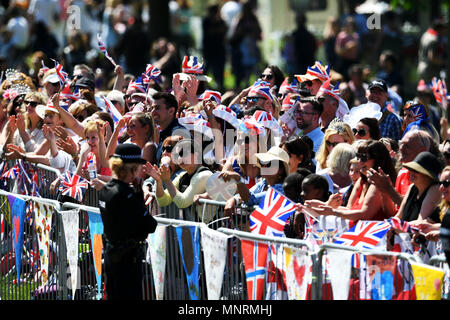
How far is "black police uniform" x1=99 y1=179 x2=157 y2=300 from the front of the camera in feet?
25.6

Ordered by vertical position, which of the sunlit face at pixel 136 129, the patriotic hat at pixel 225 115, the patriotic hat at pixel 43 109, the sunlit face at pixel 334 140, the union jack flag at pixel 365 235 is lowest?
the union jack flag at pixel 365 235

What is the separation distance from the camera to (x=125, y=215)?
7789mm

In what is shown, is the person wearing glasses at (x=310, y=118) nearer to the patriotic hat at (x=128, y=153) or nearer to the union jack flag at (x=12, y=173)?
the patriotic hat at (x=128, y=153)

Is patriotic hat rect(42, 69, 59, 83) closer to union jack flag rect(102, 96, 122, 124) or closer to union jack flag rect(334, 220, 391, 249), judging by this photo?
union jack flag rect(102, 96, 122, 124)

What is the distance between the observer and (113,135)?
10.4m

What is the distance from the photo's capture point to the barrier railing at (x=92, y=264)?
23.3 ft

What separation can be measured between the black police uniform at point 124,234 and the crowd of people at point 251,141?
9.1 inches

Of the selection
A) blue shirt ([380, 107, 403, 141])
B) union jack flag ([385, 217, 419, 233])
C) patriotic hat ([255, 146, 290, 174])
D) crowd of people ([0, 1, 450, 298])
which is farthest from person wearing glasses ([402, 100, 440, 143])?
union jack flag ([385, 217, 419, 233])

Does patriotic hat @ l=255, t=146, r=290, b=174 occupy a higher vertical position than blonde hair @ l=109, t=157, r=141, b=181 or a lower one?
higher

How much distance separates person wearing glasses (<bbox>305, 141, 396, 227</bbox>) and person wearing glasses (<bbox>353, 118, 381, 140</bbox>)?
4.98ft

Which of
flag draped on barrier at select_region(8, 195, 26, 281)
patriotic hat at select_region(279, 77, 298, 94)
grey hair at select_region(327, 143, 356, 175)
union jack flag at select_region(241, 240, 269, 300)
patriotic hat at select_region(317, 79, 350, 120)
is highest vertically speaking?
patriotic hat at select_region(279, 77, 298, 94)

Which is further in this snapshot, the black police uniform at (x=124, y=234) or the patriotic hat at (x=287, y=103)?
the patriotic hat at (x=287, y=103)

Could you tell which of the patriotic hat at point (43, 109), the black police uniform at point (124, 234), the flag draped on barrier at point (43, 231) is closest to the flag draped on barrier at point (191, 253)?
the black police uniform at point (124, 234)
